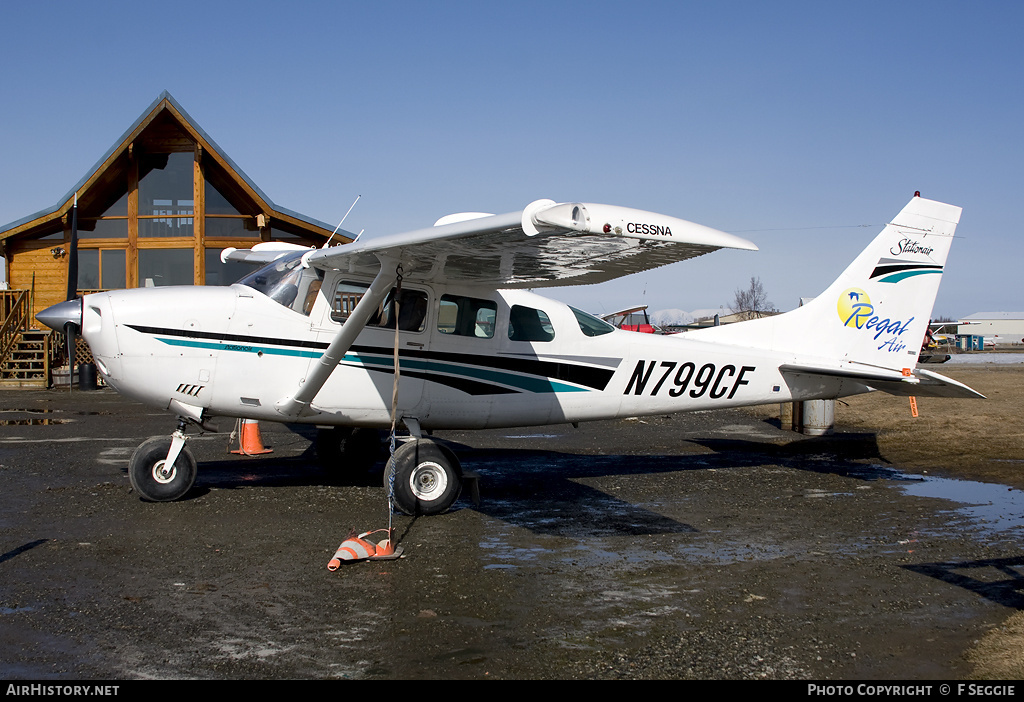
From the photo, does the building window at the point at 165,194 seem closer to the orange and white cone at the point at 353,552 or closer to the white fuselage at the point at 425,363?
the white fuselage at the point at 425,363

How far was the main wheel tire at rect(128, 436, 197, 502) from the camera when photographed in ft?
26.5

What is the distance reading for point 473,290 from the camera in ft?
28.3

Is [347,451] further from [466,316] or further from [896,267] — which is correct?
[896,267]

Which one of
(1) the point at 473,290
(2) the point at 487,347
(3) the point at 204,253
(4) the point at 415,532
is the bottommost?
(4) the point at 415,532

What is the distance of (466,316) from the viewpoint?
8641mm

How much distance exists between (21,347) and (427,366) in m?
22.1

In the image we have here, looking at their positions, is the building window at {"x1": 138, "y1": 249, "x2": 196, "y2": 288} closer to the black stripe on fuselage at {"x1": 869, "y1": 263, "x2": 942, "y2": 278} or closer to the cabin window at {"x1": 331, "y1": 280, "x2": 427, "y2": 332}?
the cabin window at {"x1": 331, "y1": 280, "x2": 427, "y2": 332}

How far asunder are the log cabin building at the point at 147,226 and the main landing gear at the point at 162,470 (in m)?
17.0

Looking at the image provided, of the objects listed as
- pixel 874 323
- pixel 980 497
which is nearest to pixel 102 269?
pixel 874 323

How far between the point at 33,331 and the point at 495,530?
75.6 feet

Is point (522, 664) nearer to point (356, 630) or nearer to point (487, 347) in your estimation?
point (356, 630)

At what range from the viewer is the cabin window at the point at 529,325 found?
350 inches

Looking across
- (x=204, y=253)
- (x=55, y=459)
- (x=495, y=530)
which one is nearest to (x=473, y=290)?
(x=495, y=530)
